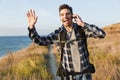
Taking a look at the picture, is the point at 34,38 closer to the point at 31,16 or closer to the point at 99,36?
the point at 31,16

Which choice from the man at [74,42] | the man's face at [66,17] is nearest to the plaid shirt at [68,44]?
the man at [74,42]

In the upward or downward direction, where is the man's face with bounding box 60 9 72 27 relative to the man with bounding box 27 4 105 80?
upward

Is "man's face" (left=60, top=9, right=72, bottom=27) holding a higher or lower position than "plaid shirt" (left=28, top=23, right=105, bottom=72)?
higher

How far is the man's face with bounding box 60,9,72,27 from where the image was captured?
6043 mm

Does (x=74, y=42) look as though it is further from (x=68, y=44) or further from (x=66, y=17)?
(x=66, y=17)

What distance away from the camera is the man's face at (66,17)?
6043mm

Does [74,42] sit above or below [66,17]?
below

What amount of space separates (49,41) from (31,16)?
0.46 m

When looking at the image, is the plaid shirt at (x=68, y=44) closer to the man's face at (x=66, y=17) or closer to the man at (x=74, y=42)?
the man at (x=74, y=42)

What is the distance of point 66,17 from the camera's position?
6035 mm

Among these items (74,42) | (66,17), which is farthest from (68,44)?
(66,17)

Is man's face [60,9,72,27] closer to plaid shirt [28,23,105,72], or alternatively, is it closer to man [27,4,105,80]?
man [27,4,105,80]

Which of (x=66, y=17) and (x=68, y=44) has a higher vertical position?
(x=66, y=17)

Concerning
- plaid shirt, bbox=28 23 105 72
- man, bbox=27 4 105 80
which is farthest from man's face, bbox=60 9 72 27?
plaid shirt, bbox=28 23 105 72
